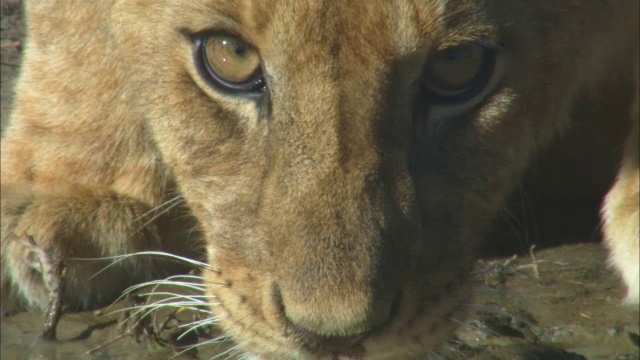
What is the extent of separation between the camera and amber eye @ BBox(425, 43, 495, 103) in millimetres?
3209

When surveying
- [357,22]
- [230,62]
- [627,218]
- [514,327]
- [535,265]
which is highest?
[357,22]

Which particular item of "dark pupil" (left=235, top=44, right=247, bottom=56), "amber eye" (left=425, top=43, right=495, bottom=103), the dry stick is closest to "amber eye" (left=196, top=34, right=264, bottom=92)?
"dark pupil" (left=235, top=44, right=247, bottom=56)

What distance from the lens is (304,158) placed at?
3.06 m

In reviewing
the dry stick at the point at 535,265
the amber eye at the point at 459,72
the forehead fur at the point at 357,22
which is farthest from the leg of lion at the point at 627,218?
the forehead fur at the point at 357,22

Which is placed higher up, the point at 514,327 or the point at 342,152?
the point at 342,152

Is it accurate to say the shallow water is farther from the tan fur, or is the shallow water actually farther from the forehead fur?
the forehead fur

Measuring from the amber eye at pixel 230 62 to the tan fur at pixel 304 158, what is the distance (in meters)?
0.04

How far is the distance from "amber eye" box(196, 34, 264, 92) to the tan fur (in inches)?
1.7

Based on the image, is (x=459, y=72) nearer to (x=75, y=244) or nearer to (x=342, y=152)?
(x=342, y=152)

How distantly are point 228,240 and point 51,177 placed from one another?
3.81 ft

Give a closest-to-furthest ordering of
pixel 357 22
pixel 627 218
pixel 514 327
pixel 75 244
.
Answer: pixel 357 22, pixel 514 327, pixel 75 244, pixel 627 218

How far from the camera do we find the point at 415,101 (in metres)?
3.20

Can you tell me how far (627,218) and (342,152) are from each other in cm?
141

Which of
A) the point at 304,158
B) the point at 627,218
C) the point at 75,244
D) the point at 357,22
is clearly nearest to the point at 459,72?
the point at 357,22
